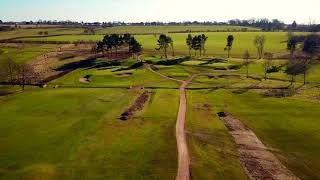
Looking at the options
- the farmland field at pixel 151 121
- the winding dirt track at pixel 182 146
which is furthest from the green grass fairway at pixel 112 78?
the winding dirt track at pixel 182 146

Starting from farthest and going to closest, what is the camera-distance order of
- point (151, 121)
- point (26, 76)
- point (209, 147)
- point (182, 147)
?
point (26, 76)
point (151, 121)
point (209, 147)
point (182, 147)

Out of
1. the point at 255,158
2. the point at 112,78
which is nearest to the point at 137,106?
the point at 255,158

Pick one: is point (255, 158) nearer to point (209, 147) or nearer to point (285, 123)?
point (209, 147)

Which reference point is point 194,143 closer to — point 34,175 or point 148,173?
point 148,173

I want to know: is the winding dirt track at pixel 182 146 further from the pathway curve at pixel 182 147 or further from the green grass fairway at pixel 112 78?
the green grass fairway at pixel 112 78

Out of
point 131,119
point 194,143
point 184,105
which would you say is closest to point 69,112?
point 131,119

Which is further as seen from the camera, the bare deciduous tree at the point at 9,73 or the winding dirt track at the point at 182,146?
the bare deciduous tree at the point at 9,73
